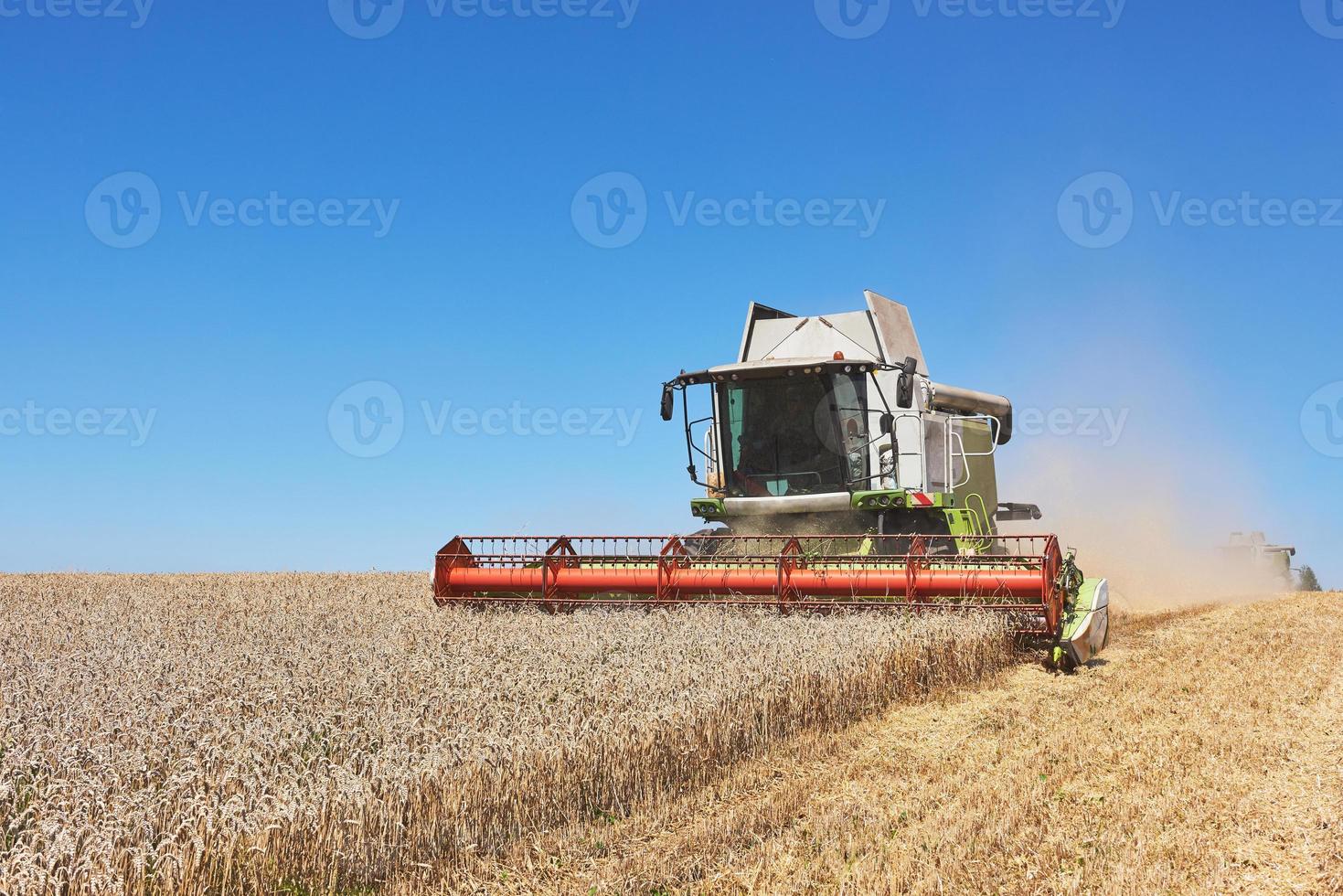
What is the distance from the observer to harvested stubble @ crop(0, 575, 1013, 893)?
313 cm

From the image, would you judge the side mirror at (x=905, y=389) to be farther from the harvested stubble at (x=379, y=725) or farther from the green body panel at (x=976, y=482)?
the harvested stubble at (x=379, y=725)

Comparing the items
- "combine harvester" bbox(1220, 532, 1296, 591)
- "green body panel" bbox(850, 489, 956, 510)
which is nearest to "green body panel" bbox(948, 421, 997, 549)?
"green body panel" bbox(850, 489, 956, 510)

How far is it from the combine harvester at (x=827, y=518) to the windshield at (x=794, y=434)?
0.5 inches

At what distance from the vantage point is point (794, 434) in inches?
396

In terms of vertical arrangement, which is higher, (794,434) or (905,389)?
(905,389)

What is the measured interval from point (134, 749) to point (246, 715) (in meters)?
0.74

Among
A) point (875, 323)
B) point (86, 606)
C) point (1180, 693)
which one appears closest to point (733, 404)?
point (875, 323)

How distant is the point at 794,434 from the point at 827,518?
34.4 inches

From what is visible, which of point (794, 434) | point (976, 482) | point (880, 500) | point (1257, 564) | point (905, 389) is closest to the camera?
point (905, 389)

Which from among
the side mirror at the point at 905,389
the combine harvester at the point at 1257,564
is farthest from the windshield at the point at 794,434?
the combine harvester at the point at 1257,564

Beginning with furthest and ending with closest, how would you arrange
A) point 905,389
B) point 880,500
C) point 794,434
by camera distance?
point 794,434 → point 880,500 → point 905,389

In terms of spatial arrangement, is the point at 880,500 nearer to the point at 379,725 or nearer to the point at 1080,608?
the point at 1080,608

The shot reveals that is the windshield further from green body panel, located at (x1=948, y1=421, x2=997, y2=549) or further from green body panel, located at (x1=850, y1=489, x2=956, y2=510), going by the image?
green body panel, located at (x1=948, y1=421, x2=997, y2=549)

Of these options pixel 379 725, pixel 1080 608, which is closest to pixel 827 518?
pixel 1080 608
